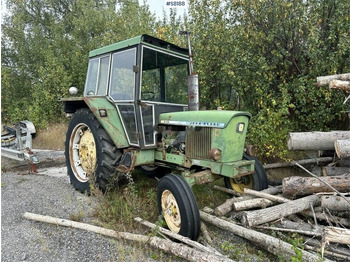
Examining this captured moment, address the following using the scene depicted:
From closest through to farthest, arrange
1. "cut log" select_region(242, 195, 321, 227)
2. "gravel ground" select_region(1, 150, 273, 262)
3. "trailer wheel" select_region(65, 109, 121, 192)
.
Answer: "gravel ground" select_region(1, 150, 273, 262) < "cut log" select_region(242, 195, 321, 227) < "trailer wheel" select_region(65, 109, 121, 192)

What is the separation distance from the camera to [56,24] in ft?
43.2

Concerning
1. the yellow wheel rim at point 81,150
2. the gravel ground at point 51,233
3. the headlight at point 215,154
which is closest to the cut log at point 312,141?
the headlight at point 215,154

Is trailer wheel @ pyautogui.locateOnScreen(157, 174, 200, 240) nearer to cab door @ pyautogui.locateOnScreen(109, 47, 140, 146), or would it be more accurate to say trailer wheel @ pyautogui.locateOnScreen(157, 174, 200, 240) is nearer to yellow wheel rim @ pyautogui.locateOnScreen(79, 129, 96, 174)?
cab door @ pyautogui.locateOnScreen(109, 47, 140, 146)

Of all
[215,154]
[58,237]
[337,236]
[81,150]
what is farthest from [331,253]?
[81,150]

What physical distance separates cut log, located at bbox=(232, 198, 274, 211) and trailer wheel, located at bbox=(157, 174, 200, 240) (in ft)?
2.52

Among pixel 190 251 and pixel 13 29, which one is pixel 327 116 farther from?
pixel 13 29

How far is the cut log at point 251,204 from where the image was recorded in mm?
3408

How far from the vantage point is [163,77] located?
4.31m

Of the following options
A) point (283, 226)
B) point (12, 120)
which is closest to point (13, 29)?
point (12, 120)

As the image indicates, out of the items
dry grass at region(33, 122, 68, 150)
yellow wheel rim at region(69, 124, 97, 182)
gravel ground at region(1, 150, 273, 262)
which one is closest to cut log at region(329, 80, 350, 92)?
gravel ground at region(1, 150, 273, 262)

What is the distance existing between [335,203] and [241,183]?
1.38 m

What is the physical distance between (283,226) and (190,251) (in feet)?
4.15

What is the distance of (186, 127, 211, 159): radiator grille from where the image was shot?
3508 millimetres

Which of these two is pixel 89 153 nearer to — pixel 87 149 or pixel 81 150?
pixel 87 149
